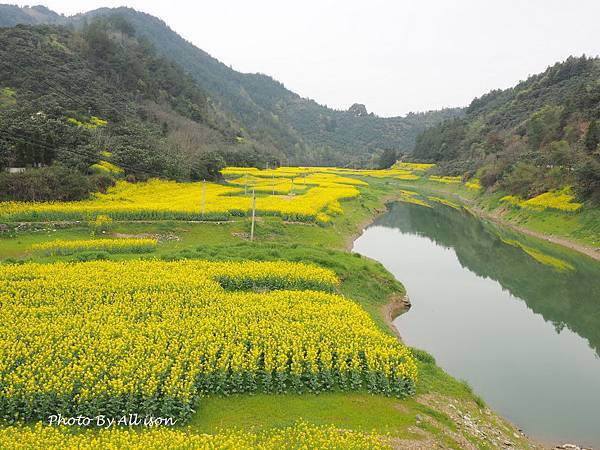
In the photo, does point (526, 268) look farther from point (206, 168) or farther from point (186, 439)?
point (206, 168)

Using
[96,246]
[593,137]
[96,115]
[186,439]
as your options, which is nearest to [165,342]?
[186,439]

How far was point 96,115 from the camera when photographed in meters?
58.5

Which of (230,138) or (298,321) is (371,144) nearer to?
(230,138)

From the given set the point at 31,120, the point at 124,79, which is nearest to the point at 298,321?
the point at 31,120

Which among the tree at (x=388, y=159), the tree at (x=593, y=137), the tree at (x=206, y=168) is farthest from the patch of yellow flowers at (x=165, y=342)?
the tree at (x=388, y=159)

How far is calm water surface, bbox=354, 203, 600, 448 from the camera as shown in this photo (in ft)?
43.2

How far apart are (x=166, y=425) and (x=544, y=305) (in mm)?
20002

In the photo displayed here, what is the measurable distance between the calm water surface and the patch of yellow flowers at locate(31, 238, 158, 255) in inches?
511

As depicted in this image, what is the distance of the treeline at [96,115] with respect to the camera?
34.0 m

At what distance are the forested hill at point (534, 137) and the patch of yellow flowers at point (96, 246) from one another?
33.6m

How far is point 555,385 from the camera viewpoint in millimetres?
14250

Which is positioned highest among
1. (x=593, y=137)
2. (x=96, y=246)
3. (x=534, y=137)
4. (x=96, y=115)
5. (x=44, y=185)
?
(x=534, y=137)

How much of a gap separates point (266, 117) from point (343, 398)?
14496 cm

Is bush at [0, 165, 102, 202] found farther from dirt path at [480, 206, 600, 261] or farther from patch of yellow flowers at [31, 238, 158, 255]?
dirt path at [480, 206, 600, 261]
